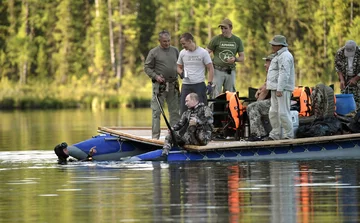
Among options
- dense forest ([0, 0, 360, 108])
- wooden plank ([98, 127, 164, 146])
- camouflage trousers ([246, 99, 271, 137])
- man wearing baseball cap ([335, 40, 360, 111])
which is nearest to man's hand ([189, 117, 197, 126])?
wooden plank ([98, 127, 164, 146])

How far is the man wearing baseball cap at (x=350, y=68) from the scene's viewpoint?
65.5ft

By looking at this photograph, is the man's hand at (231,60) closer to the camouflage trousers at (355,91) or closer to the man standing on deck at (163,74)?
the man standing on deck at (163,74)

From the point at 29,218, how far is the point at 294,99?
8.10m

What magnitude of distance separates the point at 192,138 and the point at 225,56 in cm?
268

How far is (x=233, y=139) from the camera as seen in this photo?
19.3m

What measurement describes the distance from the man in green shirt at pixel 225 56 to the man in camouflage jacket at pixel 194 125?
2.37 meters

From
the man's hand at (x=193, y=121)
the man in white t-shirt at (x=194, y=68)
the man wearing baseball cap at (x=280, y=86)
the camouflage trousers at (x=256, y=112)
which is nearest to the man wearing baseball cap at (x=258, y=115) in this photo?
the camouflage trousers at (x=256, y=112)

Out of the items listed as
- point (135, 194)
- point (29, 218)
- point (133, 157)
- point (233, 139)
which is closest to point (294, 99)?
point (233, 139)

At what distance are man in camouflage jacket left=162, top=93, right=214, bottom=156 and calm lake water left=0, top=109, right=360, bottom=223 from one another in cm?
Result: 35

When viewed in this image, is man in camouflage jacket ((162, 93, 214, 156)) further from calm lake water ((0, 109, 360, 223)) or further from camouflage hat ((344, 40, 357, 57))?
camouflage hat ((344, 40, 357, 57))

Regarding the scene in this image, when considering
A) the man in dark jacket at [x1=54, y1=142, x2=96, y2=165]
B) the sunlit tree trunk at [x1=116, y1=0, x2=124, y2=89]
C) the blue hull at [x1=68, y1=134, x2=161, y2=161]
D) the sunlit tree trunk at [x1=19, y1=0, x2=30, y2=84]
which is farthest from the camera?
the sunlit tree trunk at [x1=19, y1=0, x2=30, y2=84]

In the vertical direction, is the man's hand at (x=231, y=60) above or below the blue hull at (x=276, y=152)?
above

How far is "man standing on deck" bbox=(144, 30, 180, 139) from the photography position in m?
19.8

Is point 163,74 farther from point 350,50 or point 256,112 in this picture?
point 350,50
